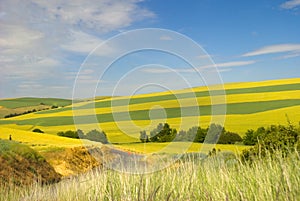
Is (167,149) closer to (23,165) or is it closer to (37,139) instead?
(23,165)

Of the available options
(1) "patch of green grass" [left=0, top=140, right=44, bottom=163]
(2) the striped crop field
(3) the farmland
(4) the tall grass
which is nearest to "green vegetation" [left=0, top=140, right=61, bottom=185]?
(1) "patch of green grass" [left=0, top=140, right=44, bottom=163]

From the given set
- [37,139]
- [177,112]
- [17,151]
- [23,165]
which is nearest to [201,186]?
[23,165]

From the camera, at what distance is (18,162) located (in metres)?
12.3

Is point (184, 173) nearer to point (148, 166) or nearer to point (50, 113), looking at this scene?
point (148, 166)

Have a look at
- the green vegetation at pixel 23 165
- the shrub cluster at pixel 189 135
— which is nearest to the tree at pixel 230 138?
the shrub cluster at pixel 189 135

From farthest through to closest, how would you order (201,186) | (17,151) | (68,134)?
(68,134), (17,151), (201,186)

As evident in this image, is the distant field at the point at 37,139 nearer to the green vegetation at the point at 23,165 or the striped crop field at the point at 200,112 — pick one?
the striped crop field at the point at 200,112

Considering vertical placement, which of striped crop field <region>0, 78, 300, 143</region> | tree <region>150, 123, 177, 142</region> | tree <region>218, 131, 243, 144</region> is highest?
striped crop field <region>0, 78, 300, 143</region>

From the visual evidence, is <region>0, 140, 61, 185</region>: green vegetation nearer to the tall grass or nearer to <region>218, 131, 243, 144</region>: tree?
the tall grass

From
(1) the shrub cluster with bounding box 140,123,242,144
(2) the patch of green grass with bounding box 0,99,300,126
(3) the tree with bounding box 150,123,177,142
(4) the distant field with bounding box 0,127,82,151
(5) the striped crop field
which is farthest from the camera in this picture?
(2) the patch of green grass with bounding box 0,99,300,126

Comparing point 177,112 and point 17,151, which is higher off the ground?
point 177,112

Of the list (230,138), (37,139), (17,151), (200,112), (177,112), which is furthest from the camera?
(177,112)

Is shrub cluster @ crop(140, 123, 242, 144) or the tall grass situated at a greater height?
shrub cluster @ crop(140, 123, 242, 144)

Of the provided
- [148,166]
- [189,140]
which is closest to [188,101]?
[189,140]
